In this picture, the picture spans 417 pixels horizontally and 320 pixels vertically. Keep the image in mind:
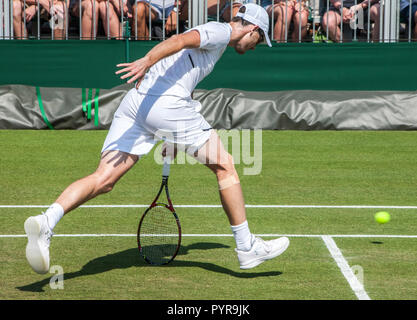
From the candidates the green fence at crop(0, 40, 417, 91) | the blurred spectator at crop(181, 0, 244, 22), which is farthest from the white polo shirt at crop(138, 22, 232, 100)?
the blurred spectator at crop(181, 0, 244, 22)

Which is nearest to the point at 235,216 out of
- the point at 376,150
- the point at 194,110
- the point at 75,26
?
the point at 194,110

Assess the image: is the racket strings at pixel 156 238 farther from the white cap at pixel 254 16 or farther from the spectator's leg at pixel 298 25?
the spectator's leg at pixel 298 25

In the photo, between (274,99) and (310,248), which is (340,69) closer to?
(274,99)

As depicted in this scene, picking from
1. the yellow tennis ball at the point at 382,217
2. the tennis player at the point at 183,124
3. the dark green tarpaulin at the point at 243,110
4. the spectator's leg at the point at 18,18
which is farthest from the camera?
the spectator's leg at the point at 18,18

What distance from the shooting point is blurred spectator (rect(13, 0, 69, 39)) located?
1541 centimetres

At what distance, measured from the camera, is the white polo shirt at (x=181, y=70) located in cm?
584

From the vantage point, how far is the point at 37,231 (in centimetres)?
521

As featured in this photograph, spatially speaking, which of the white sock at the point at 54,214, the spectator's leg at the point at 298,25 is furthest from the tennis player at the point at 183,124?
the spectator's leg at the point at 298,25

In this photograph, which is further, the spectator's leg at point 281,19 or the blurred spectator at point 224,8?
the spectator's leg at point 281,19

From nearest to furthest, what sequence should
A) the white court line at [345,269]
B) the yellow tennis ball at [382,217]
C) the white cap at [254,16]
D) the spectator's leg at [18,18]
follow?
the white court line at [345,269] → the white cap at [254,16] → the yellow tennis ball at [382,217] → the spectator's leg at [18,18]

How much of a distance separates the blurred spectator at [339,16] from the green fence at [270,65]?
2.34ft

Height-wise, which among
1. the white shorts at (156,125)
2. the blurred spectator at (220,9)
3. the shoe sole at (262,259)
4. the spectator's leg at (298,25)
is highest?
the blurred spectator at (220,9)

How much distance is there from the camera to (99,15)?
15.6m

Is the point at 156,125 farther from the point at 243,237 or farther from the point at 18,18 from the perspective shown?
the point at 18,18
